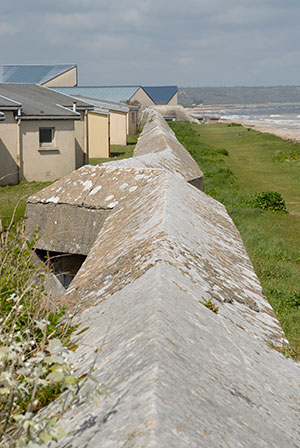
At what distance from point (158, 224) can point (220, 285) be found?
653mm

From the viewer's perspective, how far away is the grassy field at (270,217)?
298 inches

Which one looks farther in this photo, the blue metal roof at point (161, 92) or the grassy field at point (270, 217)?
the blue metal roof at point (161, 92)

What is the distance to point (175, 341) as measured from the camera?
91.1 inches

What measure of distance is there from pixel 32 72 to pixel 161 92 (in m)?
22.7

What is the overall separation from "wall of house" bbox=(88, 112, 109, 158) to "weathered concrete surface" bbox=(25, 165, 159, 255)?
24080 millimetres

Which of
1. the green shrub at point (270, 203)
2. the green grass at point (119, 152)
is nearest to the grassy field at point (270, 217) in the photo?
the green shrub at point (270, 203)

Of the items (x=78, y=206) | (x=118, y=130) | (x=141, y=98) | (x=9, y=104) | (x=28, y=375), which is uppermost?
(x=141, y=98)

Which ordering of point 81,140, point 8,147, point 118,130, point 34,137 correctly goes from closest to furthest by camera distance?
point 8,147 → point 34,137 → point 81,140 → point 118,130

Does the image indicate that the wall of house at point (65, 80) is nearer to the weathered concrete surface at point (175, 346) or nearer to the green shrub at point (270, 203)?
the green shrub at point (270, 203)

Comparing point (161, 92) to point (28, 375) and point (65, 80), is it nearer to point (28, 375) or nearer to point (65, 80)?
point (65, 80)

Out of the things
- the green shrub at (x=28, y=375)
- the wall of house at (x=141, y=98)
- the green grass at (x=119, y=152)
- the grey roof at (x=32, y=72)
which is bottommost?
the green grass at (x=119, y=152)

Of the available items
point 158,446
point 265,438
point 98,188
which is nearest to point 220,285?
point 265,438

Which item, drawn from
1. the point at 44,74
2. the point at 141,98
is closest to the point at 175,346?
the point at 141,98

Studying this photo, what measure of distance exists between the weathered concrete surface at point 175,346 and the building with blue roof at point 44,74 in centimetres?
5958
